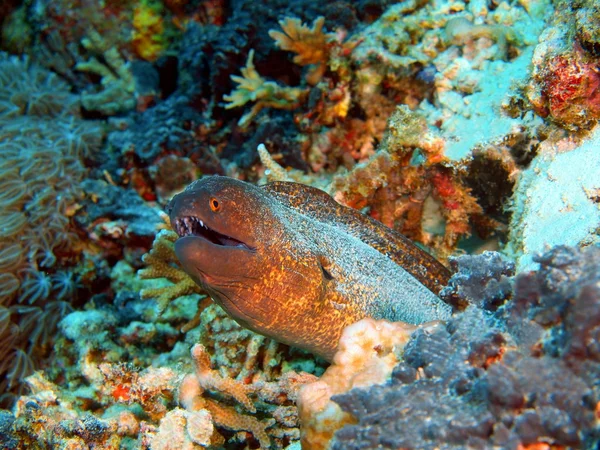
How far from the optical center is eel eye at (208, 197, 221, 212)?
226 cm

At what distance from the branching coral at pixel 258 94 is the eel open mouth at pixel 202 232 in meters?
2.82

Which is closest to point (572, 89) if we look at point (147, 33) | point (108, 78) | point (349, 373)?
point (349, 373)

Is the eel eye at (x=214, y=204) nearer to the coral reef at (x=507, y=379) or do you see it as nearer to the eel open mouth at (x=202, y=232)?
the eel open mouth at (x=202, y=232)

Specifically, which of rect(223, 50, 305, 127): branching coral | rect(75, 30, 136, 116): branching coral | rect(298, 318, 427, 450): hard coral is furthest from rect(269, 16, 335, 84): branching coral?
rect(298, 318, 427, 450): hard coral

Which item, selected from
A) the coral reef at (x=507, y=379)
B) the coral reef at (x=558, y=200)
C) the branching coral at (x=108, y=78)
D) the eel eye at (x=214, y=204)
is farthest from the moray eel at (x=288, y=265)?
the branching coral at (x=108, y=78)

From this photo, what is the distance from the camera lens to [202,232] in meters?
2.38

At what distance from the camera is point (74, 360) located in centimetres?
412

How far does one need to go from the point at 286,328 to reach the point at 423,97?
2.94 m

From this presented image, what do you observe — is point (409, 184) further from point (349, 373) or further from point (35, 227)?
point (35, 227)

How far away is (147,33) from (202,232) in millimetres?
6464

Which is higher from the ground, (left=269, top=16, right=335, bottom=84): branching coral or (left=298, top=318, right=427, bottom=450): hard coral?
(left=269, top=16, right=335, bottom=84): branching coral

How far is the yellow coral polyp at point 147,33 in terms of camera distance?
7.45m

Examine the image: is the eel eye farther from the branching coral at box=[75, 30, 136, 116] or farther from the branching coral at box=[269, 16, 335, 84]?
the branching coral at box=[75, 30, 136, 116]

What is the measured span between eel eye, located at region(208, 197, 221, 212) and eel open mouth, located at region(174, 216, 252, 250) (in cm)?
12
